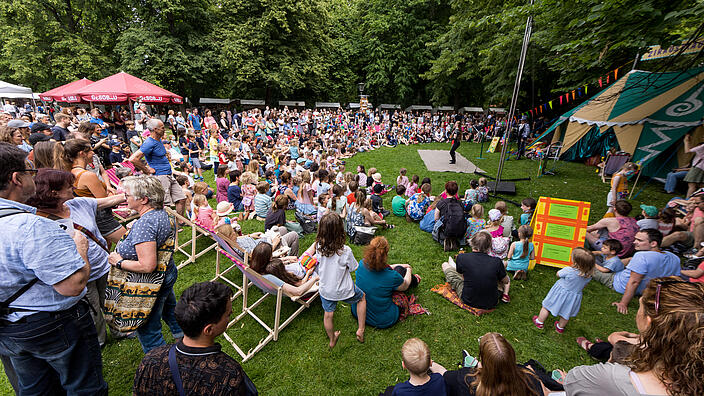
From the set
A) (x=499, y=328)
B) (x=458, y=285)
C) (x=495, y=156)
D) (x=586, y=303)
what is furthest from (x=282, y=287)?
(x=495, y=156)

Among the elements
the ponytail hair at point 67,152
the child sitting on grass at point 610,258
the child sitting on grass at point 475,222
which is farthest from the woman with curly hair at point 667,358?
the ponytail hair at point 67,152

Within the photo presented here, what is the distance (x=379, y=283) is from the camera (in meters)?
3.60

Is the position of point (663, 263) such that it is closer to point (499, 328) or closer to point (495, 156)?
point (499, 328)

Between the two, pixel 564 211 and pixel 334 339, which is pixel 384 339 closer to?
pixel 334 339

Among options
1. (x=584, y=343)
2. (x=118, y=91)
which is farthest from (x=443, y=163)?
(x=118, y=91)

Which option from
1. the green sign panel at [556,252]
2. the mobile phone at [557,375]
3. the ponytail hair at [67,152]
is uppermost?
the ponytail hair at [67,152]

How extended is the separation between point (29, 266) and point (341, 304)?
364cm

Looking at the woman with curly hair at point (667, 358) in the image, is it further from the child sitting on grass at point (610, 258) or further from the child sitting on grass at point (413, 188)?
the child sitting on grass at point (413, 188)

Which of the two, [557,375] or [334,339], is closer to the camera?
[557,375]

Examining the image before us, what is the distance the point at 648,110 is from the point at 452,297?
1010 cm

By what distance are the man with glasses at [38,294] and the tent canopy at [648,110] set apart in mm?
A: 10676

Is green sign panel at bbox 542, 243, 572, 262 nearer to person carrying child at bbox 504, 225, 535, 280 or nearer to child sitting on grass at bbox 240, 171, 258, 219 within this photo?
person carrying child at bbox 504, 225, 535, 280

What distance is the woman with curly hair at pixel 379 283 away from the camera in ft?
11.4

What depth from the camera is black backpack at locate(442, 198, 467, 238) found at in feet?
19.3
